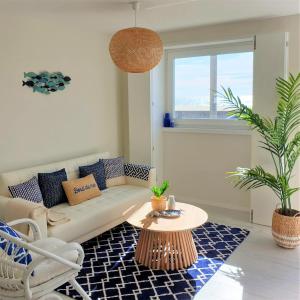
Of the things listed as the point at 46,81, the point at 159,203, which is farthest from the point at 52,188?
the point at 46,81

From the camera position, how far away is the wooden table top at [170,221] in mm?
2842

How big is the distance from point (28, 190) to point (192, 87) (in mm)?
2791

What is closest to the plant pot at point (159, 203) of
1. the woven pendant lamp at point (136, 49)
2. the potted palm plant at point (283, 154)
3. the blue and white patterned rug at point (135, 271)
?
the blue and white patterned rug at point (135, 271)

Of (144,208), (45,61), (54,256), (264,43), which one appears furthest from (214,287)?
(45,61)

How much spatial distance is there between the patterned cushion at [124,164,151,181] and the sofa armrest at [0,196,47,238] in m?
1.61

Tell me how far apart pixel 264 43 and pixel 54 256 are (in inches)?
122

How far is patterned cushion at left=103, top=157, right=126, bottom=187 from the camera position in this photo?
4.18 meters

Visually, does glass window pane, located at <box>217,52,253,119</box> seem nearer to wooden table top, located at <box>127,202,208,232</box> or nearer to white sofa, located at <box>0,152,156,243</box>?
white sofa, located at <box>0,152,156,243</box>

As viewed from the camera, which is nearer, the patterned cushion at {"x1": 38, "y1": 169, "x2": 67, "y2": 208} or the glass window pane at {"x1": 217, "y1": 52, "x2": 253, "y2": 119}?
the patterned cushion at {"x1": 38, "y1": 169, "x2": 67, "y2": 208}

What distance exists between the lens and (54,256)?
80.0 inches

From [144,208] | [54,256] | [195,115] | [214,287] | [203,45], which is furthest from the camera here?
[195,115]

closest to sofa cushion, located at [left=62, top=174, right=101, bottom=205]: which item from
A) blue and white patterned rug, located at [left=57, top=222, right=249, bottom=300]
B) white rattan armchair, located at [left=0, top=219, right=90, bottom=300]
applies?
blue and white patterned rug, located at [left=57, top=222, right=249, bottom=300]

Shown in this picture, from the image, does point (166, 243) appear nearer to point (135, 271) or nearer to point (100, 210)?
point (135, 271)

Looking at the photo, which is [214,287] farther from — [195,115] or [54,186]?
[195,115]
